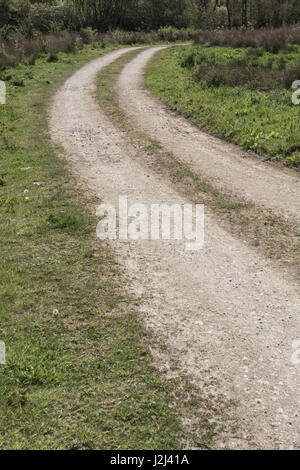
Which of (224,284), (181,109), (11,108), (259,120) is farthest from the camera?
(11,108)

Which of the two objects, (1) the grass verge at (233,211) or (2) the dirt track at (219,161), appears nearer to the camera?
(1) the grass verge at (233,211)

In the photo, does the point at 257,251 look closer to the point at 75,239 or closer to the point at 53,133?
the point at 75,239

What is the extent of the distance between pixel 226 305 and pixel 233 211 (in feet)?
10.4

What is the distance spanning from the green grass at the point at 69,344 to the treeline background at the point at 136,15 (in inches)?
1165

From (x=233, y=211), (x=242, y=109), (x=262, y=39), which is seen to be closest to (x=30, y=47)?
(x=262, y=39)

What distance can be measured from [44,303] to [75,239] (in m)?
1.97

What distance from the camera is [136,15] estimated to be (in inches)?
1969

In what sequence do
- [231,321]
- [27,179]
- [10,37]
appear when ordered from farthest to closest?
[10,37], [27,179], [231,321]

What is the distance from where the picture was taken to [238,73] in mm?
17078

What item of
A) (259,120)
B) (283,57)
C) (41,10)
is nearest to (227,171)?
(259,120)

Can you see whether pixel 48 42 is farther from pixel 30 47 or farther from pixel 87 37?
pixel 87 37

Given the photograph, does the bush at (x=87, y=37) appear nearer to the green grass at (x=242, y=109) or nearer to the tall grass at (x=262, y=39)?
the tall grass at (x=262, y=39)

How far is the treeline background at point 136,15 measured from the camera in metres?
34.4

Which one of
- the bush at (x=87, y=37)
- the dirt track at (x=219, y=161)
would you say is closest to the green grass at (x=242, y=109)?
Result: the dirt track at (x=219, y=161)
